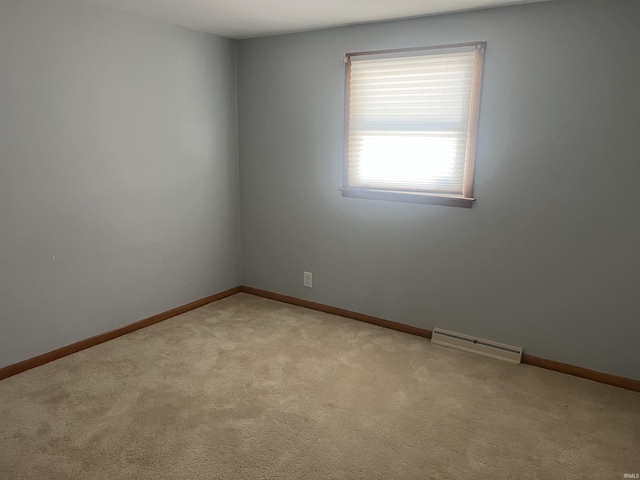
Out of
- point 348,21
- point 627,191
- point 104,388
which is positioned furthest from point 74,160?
point 627,191

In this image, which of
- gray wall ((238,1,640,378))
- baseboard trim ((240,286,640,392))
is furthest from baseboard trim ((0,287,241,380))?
gray wall ((238,1,640,378))

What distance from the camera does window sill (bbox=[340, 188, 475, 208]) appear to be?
10.0 feet

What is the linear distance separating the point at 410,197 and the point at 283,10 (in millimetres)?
1497

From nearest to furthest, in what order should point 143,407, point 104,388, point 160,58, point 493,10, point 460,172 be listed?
point 143,407 < point 104,388 < point 493,10 < point 460,172 < point 160,58

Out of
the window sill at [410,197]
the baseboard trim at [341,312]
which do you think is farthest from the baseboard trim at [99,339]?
the window sill at [410,197]

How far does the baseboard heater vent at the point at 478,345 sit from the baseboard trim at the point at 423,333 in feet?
0.22

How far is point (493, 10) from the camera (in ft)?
9.09

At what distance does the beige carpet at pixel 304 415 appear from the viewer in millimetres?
2002

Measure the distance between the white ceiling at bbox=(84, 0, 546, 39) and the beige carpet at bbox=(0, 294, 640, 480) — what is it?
2.22 meters

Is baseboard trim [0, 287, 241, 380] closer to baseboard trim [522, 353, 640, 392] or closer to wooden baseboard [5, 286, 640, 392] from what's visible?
wooden baseboard [5, 286, 640, 392]

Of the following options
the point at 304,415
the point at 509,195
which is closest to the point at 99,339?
the point at 304,415

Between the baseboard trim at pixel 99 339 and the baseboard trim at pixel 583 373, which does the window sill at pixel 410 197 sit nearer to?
the baseboard trim at pixel 583 373

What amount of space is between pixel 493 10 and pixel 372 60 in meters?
0.83

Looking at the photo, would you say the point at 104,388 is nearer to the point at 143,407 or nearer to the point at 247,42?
the point at 143,407
